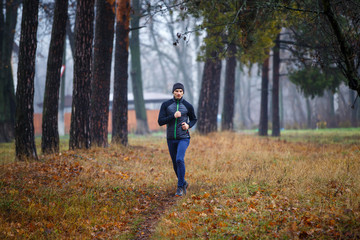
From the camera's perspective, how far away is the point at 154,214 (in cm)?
652

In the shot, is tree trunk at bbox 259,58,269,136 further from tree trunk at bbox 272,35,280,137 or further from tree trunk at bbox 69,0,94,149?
tree trunk at bbox 69,0,94,149

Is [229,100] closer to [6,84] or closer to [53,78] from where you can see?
[53,78]

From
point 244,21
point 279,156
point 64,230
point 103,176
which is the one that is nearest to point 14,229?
point 64,230

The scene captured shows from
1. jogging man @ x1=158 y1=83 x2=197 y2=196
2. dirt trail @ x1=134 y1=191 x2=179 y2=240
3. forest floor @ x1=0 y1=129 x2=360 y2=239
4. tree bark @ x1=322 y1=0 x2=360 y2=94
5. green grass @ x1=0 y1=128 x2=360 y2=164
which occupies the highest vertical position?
tree bark @ x1=322 y1=0 x2=360 y2=94

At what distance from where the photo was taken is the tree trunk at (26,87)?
959cm

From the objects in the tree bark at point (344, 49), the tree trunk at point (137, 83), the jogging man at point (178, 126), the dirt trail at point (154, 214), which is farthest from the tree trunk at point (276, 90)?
the tree bark at point (344, 49)

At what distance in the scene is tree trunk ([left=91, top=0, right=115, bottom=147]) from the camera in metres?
12.8

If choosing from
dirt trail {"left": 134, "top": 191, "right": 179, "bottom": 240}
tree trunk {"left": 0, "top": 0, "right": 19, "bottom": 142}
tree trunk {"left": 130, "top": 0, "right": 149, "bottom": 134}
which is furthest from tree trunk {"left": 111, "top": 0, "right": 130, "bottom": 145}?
tree trunk {"left": 130, "top": 0, "right": 149, "bottom": 134}

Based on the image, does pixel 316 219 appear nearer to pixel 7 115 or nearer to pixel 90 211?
pixel 90 211

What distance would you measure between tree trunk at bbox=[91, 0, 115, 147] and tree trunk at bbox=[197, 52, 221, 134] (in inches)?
223

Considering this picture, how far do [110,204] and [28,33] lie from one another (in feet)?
18.6

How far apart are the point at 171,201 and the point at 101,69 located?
23.6ft

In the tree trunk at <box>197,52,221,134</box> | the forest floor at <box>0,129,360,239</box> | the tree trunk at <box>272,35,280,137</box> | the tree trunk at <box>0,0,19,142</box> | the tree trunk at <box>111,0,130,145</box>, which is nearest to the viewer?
the forest floor at <box>0,129,360,239</box>

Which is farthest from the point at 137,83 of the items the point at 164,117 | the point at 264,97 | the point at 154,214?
the point at 154,214
